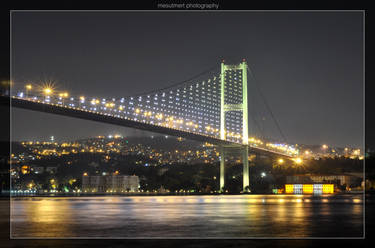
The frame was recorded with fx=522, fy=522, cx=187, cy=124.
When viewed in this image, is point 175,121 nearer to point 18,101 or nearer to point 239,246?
point 18,101

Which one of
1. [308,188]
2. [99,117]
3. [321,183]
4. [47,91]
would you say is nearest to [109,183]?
[308,188]

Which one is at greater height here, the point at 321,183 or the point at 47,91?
the point at 47,91

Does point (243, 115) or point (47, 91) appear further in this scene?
point (243, 115)

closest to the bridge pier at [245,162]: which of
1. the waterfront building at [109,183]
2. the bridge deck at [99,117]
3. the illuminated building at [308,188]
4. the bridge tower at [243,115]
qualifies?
the bridge tower at [243,115]

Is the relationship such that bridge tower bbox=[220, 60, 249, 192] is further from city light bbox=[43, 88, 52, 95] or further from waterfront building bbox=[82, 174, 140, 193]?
waterfront building bbox=[82, 174, 140, 193]

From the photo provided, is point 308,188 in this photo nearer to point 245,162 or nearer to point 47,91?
point 245,162

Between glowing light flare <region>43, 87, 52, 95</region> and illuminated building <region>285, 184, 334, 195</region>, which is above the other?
glowing light flare <region>43, 87, 52, 95</region>

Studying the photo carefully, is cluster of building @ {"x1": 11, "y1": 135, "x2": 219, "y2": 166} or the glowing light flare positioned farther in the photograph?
cluster of building @ {"x1": 11, "y1": 135, "x2": 219, "y2": 166}

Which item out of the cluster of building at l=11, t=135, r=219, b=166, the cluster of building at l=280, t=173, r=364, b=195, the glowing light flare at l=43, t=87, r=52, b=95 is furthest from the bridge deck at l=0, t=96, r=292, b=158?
the cluster of building at l=11, t=135, r=219, b=166

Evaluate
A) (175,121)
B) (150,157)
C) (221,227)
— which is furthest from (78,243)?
(150,157)

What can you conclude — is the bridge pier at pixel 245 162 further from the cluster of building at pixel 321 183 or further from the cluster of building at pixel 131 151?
the cluster of building at pixel 131 151

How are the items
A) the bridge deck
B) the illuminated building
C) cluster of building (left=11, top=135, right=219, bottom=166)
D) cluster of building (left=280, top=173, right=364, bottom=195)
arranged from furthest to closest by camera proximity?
cluster of building (left=11, top=135, right=219, bottom=166), cluster of building (left=280, top=173, right=364, bottom=195), the illuminated building, the bridge deck
